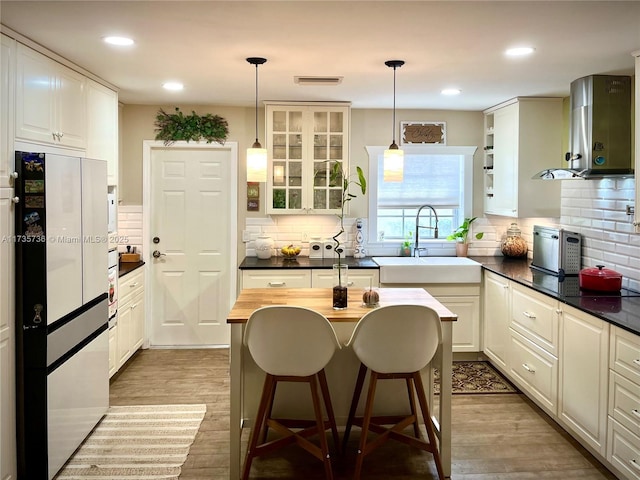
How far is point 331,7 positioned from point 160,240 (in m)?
3.49

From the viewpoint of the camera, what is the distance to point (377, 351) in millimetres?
2689

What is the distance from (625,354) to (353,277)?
245cm

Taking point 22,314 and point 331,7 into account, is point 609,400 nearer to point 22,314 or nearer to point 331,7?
point 331,7

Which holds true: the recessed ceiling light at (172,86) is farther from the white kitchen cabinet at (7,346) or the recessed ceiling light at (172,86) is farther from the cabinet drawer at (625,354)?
the cabinet drawer at (625,354)

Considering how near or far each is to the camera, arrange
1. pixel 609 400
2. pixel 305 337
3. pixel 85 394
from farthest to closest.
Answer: pixel 85 394 < pixel 609 400 < pixel 305 337

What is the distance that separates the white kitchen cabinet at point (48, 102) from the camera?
9.09 ft

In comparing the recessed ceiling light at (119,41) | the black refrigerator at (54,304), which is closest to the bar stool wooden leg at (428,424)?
the black refrigerator at (54,304)

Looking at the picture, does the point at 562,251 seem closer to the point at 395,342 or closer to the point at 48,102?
the point at 395,342

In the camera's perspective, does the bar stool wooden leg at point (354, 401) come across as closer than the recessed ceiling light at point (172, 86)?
Yes

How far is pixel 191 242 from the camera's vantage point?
5324 mm

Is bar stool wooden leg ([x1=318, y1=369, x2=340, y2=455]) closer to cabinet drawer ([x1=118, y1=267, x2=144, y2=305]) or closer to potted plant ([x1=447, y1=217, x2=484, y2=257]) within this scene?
cabinet drawer ([x1=118, y1=267, x2=144, y2=305])

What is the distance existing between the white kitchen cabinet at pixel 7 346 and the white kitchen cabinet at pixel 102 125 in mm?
1191

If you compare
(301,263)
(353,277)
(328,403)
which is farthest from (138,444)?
(353,277)

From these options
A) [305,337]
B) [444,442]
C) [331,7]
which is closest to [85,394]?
[305,337]
